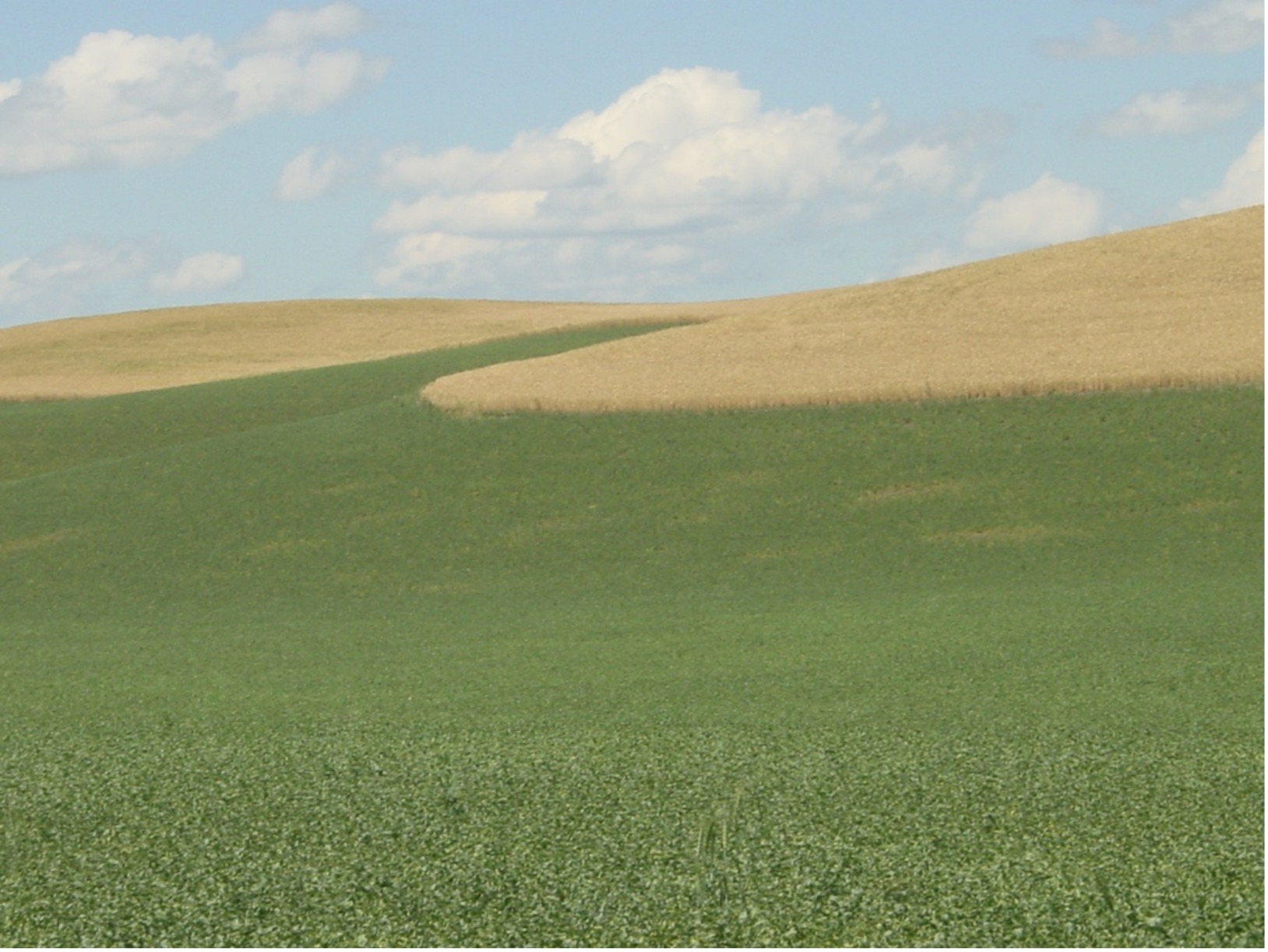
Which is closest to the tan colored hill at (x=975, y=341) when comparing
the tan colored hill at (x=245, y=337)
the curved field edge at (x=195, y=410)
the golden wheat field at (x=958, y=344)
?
the golden wheat field at (x=958, y=344)

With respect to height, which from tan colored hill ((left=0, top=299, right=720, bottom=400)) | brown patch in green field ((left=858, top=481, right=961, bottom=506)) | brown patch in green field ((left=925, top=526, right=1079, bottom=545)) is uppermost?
tan colored hill ((left=0, top=299, right=720, bottom=400))

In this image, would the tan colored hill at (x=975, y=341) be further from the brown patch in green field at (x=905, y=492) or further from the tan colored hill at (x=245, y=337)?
the tan colored hill at (x=245, y=337)

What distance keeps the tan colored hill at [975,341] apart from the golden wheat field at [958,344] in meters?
0.07

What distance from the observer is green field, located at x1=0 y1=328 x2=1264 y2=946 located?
1068 centimetres

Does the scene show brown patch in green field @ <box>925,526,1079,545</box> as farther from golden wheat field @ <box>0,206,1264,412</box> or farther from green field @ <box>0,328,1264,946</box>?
golden wheat field @ <box>0,206,1264,412</box>

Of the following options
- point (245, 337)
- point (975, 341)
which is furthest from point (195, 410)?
point (245, 337)

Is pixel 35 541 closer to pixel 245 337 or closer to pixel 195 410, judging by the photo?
pixel 195 410

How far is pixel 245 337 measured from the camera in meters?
75.5

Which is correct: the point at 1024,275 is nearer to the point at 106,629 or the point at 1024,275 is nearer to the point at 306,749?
the point at 106,629

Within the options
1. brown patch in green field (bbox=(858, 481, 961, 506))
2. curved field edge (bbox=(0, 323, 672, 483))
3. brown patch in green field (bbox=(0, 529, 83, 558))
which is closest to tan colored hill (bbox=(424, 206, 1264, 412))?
brown patch in green field (bbox=(858, 481, 961, 506))

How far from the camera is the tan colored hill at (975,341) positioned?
3794 centimetres

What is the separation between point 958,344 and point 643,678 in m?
24.7

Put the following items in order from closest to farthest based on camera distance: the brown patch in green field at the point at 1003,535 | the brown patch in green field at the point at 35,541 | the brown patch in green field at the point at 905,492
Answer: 1. the brown patch in green field at the point at 1003,535
2. the brown patch in green field at the point at 905,492
3. the brown patch in green field at the point at 35,541

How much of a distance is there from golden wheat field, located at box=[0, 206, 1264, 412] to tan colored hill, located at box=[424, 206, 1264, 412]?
7 cm
